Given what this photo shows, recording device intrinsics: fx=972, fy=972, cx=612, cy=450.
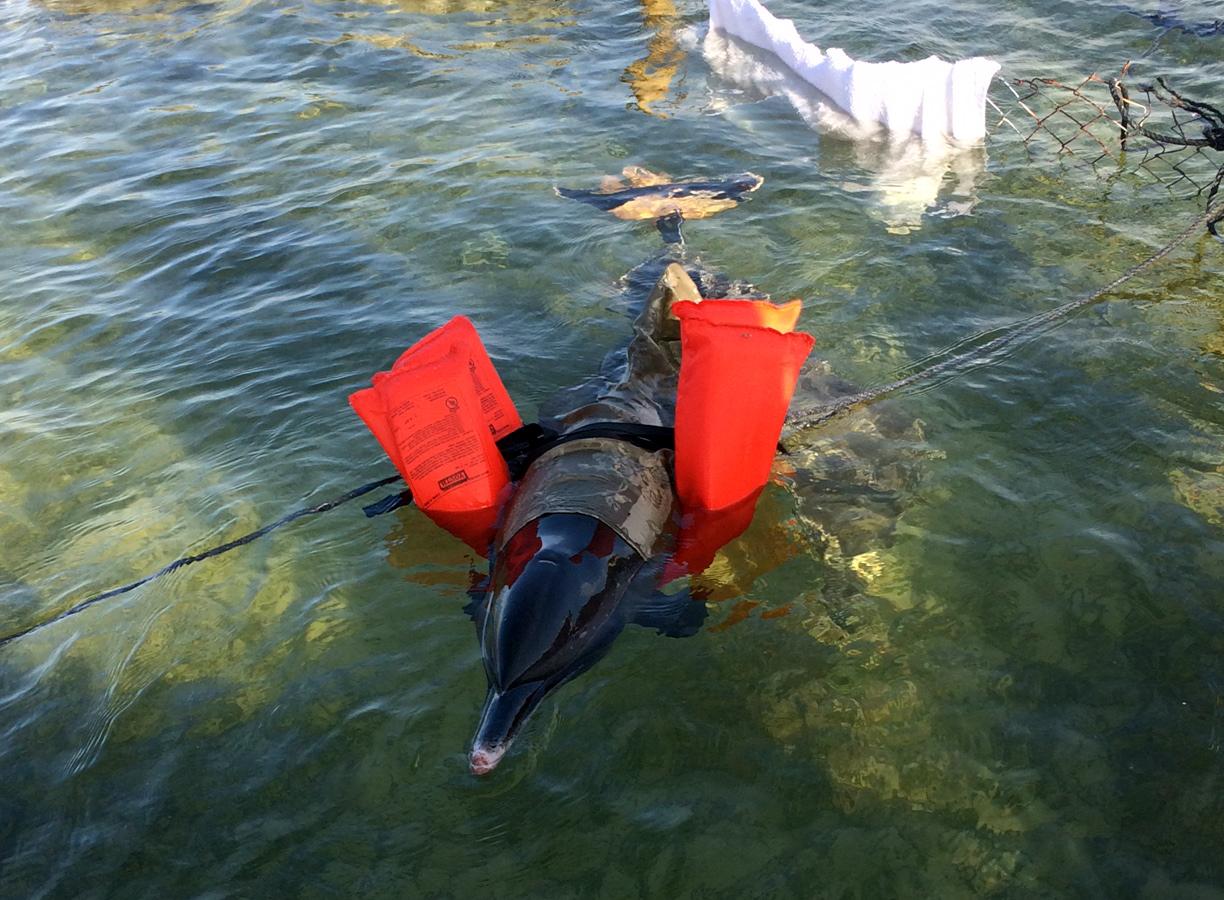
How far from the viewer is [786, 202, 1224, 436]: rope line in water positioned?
20.0 ft

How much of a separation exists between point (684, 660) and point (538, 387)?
297 cm

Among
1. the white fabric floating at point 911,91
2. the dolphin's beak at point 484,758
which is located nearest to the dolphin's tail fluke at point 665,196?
the white fabric floating at point 911,91

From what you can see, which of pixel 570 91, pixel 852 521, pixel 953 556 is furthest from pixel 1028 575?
pixel 570 91

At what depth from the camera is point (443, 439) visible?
5051 mm

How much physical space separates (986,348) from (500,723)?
4682 mm

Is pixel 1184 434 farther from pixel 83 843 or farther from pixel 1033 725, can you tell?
pixel 83 843

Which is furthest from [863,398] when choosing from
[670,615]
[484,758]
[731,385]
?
[484,758]

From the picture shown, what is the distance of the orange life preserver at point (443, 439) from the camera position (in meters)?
5.03

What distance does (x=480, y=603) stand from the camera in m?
4.79

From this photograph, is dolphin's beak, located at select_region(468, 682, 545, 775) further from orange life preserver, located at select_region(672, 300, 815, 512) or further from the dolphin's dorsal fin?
the dolphin's dorsal fin

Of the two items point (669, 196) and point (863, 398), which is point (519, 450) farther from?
point (669, 196)

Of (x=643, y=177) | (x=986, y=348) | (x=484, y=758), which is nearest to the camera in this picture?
(x=484, y=758)

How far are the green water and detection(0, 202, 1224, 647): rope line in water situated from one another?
111 millimetres

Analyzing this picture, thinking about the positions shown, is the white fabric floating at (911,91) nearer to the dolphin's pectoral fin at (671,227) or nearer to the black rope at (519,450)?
the dolphin's pectoral fin at (671,227)
